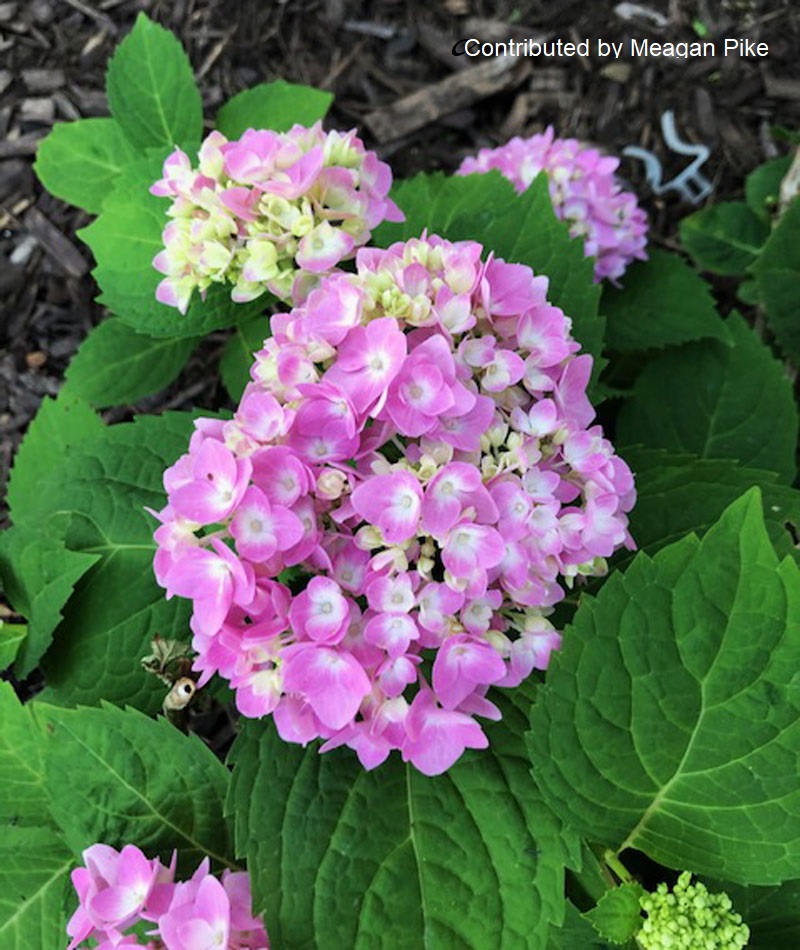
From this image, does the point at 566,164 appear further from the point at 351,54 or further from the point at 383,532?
the point at 383,532

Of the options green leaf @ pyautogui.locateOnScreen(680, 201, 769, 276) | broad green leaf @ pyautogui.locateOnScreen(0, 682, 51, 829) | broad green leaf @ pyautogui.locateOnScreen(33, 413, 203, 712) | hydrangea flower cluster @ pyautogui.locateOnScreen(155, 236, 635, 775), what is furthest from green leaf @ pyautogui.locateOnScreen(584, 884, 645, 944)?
green leaf @ pyautogui.locateOnScreen(680, 201, 769, 276)

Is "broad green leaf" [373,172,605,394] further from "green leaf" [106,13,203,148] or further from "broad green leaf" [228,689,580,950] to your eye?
"green leaf" [106,13,203,148]

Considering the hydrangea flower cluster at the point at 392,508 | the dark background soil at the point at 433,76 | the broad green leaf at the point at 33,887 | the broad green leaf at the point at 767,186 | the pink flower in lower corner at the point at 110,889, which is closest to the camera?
the hydrangea flower cluster at the point at 392,508

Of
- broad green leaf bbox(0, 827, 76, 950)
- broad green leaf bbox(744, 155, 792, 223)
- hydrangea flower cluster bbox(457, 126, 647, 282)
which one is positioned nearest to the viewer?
broad green leaf bbox(0, 827, 76, 950)

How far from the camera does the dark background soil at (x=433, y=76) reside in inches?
110

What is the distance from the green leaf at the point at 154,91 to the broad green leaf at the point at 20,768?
4.22 feet

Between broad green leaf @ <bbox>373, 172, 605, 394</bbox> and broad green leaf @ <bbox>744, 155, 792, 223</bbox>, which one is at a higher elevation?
broad green leaf @ <bbox>373, 172, 605, 394</bbox>

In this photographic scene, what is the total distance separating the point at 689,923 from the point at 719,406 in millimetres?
1219

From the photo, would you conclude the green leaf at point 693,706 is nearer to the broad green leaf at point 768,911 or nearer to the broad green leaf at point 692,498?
the broad green leaf at point 768,911

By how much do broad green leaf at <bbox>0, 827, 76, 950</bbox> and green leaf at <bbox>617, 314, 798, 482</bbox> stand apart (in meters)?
1.43

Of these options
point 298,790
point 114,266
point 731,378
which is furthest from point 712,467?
point 114,266

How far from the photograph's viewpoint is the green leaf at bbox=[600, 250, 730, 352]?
2.15 m

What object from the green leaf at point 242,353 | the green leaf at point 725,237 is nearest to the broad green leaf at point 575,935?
the green leaf at point 242,353

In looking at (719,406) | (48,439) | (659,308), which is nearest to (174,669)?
(48,439)
